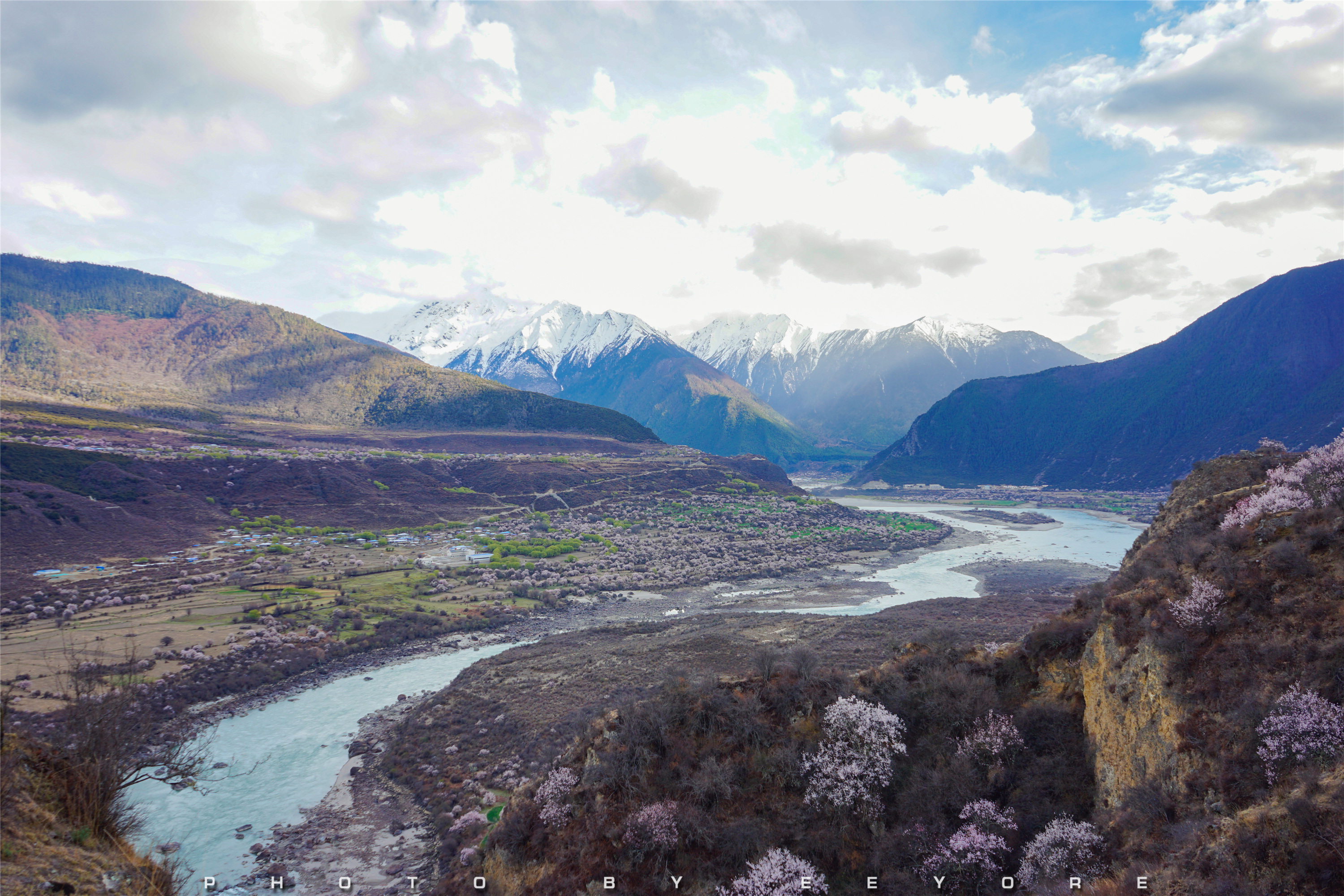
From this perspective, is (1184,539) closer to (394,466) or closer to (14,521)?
(14,521)

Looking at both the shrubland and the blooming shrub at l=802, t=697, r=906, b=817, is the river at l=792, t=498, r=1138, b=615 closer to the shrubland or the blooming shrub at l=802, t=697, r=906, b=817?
the shrubland

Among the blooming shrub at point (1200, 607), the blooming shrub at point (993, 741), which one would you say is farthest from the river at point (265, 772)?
the blooming shrub at point (1200, 607)

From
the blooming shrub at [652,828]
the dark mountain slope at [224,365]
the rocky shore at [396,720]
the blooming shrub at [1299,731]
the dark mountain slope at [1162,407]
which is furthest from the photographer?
the dark mountain slope at [224,365]

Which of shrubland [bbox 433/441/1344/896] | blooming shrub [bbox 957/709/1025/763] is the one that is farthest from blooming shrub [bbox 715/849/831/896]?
blooming shrub [bbox 957/709/1025/763]

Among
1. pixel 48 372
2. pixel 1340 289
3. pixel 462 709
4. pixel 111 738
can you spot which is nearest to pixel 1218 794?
pixel 111 738

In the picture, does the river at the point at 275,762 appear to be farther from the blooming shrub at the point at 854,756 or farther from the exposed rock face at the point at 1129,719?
the exposed rock face at the point at 1129,719

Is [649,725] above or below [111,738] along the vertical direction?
below
